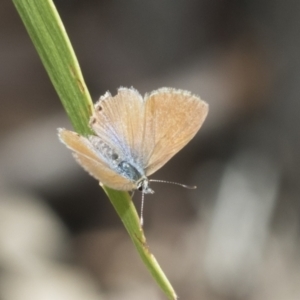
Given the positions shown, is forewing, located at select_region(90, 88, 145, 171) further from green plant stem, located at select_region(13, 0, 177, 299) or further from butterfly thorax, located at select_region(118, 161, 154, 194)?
green plant stem, located at select_region(13, 0, 177, 299)

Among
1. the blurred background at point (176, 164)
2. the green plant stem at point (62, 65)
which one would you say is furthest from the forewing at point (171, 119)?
the blurred background at point (176, 164)

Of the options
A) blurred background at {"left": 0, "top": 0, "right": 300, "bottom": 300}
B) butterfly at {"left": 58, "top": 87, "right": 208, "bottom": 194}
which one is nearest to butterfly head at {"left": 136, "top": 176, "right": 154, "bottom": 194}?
butterfly at {"left": 58, "top": 87, "right": 208, "bottom": 194}

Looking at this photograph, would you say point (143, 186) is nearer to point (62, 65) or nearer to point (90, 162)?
point (90, 162)

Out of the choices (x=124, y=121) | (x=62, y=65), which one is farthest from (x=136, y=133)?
(x=62, y=65)

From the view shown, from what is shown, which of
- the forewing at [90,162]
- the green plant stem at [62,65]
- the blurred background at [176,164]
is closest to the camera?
the green plant stem at [62,65]

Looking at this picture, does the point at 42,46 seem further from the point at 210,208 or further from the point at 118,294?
the point at 210,208

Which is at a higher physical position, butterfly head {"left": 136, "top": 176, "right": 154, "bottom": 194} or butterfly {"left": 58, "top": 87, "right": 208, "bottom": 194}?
butterfly {"left": 58, "top": 87, "right": 208, "bottom": 194}

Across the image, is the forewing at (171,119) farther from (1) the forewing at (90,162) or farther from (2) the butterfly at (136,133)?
(1) the forewing at (90,162)
